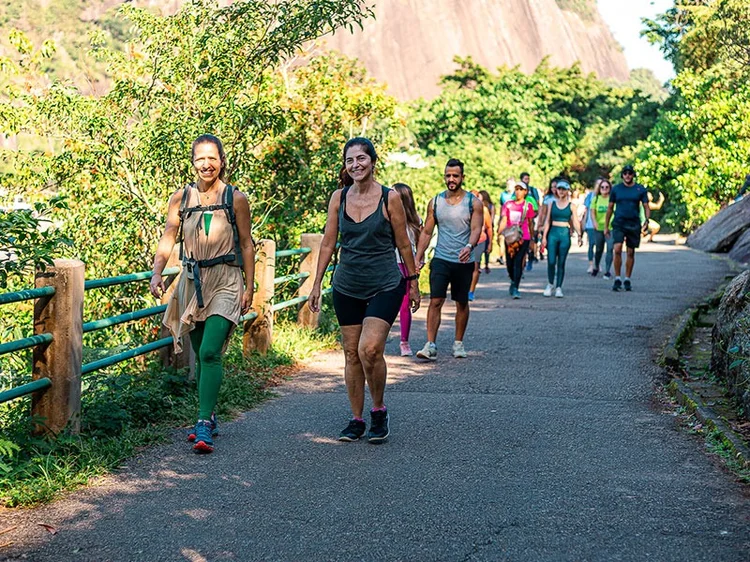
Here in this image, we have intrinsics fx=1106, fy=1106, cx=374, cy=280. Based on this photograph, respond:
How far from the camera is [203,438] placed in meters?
6.44

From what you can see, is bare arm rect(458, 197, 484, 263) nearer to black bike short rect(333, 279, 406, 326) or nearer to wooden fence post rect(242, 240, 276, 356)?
wooden fence post rect(242, 240, 276, 356)

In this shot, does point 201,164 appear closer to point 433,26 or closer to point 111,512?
point 111,512

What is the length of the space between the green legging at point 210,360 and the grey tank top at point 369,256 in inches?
31.7

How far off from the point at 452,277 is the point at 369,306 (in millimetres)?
3662

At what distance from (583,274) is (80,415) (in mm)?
15677

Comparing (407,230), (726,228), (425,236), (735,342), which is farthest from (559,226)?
(726,228)

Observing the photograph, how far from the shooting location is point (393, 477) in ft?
19.3

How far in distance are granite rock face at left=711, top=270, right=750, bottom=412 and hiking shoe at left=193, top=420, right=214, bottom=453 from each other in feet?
10.6

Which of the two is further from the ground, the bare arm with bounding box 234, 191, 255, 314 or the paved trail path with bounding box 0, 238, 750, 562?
the bare arm with bounding box 234, 191, 255, 314

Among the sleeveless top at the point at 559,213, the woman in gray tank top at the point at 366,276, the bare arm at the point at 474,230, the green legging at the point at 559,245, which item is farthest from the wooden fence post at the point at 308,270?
the sleeveless top at the point at 559,213

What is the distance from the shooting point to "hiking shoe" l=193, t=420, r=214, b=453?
21.0ft

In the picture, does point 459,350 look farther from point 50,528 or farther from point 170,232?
point 50,528

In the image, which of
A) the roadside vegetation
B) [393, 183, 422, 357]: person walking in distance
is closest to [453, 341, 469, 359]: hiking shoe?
[393, 183, 422, 357]: person walking in distance

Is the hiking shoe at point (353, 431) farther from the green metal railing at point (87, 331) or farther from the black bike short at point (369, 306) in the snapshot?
the green metal railing at point (87, 331)
